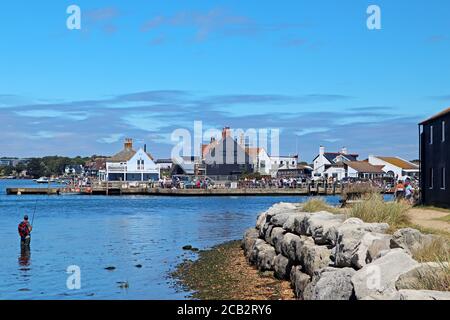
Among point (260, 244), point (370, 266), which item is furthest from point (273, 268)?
point (370, 266)

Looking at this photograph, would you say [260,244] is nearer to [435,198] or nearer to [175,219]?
[435,198]

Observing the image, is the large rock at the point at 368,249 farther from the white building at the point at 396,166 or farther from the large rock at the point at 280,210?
the white building at the point at 396,166

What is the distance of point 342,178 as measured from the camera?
4134 inches

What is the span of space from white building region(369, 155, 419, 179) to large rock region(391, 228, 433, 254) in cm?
9415

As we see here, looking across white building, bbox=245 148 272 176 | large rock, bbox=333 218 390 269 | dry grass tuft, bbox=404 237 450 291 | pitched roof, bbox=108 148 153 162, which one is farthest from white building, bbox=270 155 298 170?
dry grass tuft, bbox=404 237 450 291

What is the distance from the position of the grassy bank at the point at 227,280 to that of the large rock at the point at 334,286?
4419 millimetres

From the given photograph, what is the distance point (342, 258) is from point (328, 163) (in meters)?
110

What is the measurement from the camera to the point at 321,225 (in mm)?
15734

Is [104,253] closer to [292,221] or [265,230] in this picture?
[265,230]

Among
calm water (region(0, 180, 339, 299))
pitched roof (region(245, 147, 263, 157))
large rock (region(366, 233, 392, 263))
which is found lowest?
calm water (region(0, 180, 339, 299))

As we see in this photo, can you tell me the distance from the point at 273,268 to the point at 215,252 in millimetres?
7338

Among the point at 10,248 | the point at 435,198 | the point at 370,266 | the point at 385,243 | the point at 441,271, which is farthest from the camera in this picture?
the point at 435,198

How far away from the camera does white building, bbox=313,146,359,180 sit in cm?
11209

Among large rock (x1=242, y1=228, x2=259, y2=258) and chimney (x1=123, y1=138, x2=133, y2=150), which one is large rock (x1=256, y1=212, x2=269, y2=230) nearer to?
large rock (x1=242, y1=228, x2=259, y2=258)
